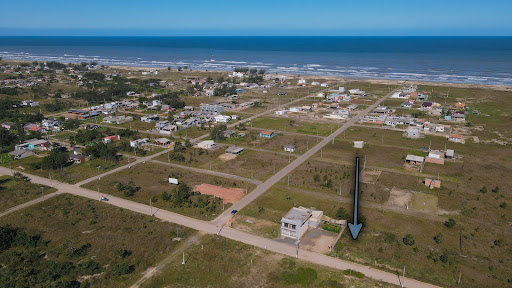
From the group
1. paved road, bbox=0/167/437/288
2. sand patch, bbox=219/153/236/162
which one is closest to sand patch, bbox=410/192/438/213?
paved road, bbox=0/167/437/288

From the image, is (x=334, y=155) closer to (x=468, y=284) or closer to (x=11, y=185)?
(x=468, y=284)

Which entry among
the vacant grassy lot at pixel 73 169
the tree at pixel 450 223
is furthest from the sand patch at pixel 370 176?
the vacant grassy lot at pixel 73 169

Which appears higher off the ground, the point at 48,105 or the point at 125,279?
the point at 48,105

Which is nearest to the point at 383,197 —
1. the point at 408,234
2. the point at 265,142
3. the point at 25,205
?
the point at 408,234

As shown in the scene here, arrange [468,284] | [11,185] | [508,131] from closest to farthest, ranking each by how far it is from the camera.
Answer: [468,284]
[11,185]
[508,131]

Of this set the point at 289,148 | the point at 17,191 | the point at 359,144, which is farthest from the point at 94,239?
the point at 359,144

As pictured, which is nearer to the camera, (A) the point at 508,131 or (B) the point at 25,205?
(B) the point at 25,205

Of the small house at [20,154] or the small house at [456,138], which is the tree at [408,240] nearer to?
the small house at [456,138]
